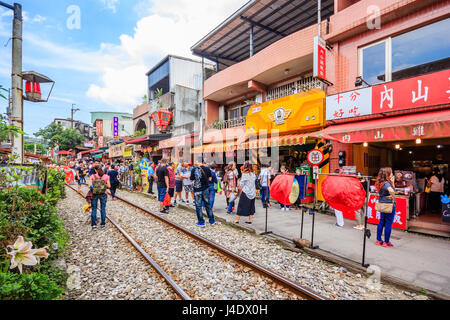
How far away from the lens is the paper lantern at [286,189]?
548 cm

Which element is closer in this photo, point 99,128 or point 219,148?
point 219,148

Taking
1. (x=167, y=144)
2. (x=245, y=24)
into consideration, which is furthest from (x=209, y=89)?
(x=167, y=144)

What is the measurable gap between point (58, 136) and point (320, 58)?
144 feet

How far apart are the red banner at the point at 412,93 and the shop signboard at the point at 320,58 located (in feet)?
7.10

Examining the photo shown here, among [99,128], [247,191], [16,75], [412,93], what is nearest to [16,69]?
[16,75]

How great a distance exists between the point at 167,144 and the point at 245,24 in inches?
428

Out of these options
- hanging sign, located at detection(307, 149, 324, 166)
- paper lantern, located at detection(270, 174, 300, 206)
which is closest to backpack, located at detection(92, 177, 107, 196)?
paper lantern, located at detection(270, 174, 300, 206)

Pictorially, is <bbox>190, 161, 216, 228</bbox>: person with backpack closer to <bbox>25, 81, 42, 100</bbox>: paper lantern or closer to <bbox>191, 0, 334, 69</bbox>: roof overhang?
<bbox>25, 81, 42, 100</bbox>: paper lantern

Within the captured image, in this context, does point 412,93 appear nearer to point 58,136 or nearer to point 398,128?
point 398,128

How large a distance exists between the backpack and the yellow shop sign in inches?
323

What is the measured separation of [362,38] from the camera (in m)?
8.84

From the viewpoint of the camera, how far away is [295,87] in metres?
12.4

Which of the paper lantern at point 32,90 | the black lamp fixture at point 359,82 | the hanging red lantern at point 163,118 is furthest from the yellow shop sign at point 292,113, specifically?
the hanging red lantern at point 163,118
